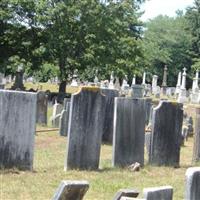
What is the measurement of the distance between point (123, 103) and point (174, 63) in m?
73.8

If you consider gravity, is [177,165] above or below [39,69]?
below

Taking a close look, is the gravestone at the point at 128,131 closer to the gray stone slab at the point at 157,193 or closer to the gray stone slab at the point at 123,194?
the gray stone slab at the point at 123,194

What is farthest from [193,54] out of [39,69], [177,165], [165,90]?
[177,165]

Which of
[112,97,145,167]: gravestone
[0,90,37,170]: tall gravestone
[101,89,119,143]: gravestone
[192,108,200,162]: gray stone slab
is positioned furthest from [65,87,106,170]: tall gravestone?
[101,89,119,143]: gravestone

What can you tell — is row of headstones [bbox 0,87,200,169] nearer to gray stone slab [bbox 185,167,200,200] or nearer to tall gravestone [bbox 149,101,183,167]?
Answer: tall gravestone [bbox 149,101,183,167]

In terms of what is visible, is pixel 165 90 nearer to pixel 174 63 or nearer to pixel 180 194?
pixel 174 63

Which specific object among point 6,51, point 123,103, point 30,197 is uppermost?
point 6,51

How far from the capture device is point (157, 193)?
4516 millimetres

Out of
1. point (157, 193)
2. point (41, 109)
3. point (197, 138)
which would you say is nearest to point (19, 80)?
point (41, 109)

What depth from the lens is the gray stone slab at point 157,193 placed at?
4.44 meters

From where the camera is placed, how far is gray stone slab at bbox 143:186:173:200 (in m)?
4.44

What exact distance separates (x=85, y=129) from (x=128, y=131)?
1.04 metres

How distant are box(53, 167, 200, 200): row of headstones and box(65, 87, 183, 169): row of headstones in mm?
4501

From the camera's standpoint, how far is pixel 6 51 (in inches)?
1405
